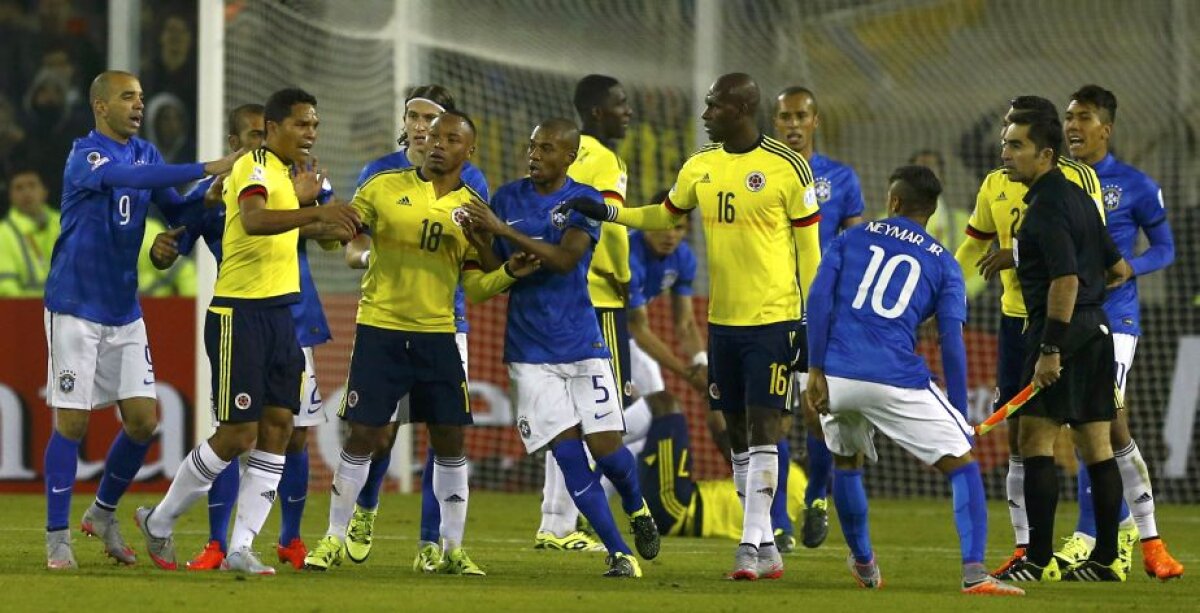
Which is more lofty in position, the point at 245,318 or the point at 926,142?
the point at 926,142

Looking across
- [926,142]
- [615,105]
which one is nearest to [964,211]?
[926,142]

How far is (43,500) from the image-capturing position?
14.0 meters

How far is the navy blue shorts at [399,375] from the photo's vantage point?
881 cm

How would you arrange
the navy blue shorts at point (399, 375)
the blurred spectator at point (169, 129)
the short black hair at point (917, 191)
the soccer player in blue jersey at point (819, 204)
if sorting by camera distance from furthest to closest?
1. the blurred spectator at point (169, 129)
2. the soccer player in blue jersey at point (819, 204)
3. the navy blue shorts at point (399, 375)
4. the short black hair at point (917, 191)

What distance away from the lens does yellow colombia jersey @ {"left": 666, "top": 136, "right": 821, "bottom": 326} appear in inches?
358

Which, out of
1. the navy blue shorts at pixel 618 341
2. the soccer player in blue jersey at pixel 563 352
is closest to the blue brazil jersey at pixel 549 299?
the soccer player in blue jersey at pixel 563 352

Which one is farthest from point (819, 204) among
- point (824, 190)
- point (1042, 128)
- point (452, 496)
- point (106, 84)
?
point (106, 84)

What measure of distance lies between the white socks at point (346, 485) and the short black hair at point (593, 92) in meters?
2.73

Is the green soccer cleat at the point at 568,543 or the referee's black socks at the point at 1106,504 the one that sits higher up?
the referee's black socks at the point at 1106,504

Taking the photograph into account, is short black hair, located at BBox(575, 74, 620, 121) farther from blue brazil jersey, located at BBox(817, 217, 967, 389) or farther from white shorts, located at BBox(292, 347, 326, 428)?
blue brazil jersey, located at BBox(817, 217, 967, 389)

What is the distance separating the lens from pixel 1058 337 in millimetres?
8578

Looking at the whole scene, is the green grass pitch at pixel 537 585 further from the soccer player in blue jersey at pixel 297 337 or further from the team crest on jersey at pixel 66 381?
the team crest on jersey at pixel 66 381

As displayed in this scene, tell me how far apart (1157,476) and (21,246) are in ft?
29.4

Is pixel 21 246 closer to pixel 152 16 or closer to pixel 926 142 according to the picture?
pixel 152 16
